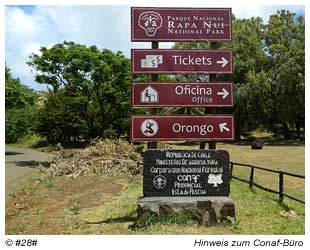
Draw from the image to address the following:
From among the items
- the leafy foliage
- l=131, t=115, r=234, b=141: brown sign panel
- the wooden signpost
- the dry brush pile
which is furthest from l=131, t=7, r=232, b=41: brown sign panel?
the leafy foliage

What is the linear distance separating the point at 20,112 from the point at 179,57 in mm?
31482

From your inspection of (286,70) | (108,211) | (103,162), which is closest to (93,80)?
(103,162)

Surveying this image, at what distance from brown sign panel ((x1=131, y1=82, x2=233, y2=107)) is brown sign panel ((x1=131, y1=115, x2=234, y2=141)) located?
28 centimetres

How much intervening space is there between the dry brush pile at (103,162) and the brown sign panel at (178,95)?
9.32 meters

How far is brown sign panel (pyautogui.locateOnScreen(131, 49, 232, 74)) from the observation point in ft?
29.5

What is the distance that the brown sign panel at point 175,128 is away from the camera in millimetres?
8969

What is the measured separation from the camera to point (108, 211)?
10.4 meters

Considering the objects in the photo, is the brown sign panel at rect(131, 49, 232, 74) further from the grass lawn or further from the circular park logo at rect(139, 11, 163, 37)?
the grass lawn

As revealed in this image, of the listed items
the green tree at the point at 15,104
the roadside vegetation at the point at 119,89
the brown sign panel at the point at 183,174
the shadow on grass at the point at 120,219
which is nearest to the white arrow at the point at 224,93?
the brown sign panel at the point at 183,174

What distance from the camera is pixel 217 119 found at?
908 cm

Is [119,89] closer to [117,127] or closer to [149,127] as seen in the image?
[117,127]

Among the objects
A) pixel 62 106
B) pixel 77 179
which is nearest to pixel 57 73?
pixel 77 179

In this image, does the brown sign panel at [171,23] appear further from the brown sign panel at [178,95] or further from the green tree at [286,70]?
the green tree at [286,70]

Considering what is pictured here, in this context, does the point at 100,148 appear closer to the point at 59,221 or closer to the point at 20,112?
the point at 59,221
